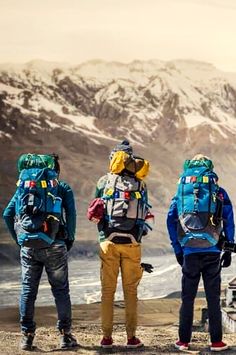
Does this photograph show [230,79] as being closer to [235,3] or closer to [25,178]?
[235,3]

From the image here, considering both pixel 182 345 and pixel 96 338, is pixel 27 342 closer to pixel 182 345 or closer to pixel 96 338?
pixel 96 338

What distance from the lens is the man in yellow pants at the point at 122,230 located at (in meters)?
3.07

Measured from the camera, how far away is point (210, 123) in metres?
7.84

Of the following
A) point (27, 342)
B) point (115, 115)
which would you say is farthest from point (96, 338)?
point (115, 115)

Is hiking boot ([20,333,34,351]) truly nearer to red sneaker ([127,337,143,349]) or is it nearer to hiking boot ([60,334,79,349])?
hiking boot ([60,334,79,349])

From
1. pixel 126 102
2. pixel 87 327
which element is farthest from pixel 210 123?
pixel 87 327

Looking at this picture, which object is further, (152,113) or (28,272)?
(152,113)

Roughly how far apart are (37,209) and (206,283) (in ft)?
2.75

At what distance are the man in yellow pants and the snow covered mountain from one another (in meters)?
4.15

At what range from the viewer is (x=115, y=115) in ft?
24.8

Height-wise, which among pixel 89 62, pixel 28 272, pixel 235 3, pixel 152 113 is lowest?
pixel 28 272

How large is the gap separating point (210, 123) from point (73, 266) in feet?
7.77

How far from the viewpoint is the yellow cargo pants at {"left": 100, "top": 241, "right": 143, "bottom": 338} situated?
3066 millimetres

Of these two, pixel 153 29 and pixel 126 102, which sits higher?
pixel 153 29
